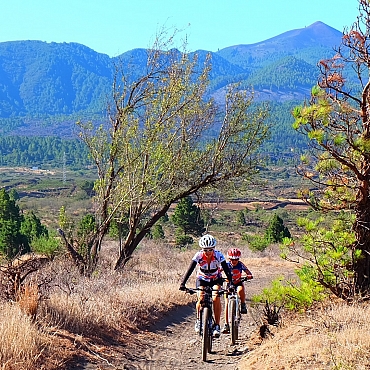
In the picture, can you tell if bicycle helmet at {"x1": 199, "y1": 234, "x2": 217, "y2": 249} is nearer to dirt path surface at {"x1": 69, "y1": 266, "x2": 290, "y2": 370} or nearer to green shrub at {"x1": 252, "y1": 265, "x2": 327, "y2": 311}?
green shrub at {"x1": 252, "y1": 265, "x2": 327, "y2": 311}

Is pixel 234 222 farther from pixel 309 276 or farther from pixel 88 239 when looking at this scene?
pixel 309 276

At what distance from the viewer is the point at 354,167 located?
Result: 7.16 metres

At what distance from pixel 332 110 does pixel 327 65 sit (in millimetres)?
680

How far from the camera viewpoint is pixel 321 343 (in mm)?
5637

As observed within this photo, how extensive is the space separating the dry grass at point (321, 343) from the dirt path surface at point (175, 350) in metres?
0.54

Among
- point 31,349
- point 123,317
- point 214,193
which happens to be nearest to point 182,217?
point 214,193

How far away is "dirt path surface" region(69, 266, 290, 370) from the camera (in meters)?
6.45

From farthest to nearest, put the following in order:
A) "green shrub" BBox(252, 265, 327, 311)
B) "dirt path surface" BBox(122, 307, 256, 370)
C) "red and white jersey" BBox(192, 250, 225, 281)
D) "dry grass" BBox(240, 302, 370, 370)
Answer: "green shrub" BBox(252, 265, 327, 311), "red and white jersey" BBox(192, 250, 225, 281), "dirt path surface" BBox(122, 307, 256, 370), "dry grass" BBox(240, 302, 370, 370)

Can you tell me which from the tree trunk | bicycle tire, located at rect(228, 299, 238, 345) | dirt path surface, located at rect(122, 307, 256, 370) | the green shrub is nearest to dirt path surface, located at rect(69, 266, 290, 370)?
dirt path surface, located at rect(122, 307, 256, 370)

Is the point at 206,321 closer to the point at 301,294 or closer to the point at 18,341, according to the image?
the point at 301,294

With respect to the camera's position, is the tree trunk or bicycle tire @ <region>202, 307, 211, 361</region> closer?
bicycle tire @ <region>202, 307, 211, 361</region>

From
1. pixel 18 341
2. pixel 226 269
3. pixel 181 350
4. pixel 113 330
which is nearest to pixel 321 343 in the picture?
pixel 226 269

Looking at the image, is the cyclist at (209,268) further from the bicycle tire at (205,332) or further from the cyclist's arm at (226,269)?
the bicycle tire at (205,332)

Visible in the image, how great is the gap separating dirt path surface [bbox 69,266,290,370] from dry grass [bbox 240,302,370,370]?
539mm
